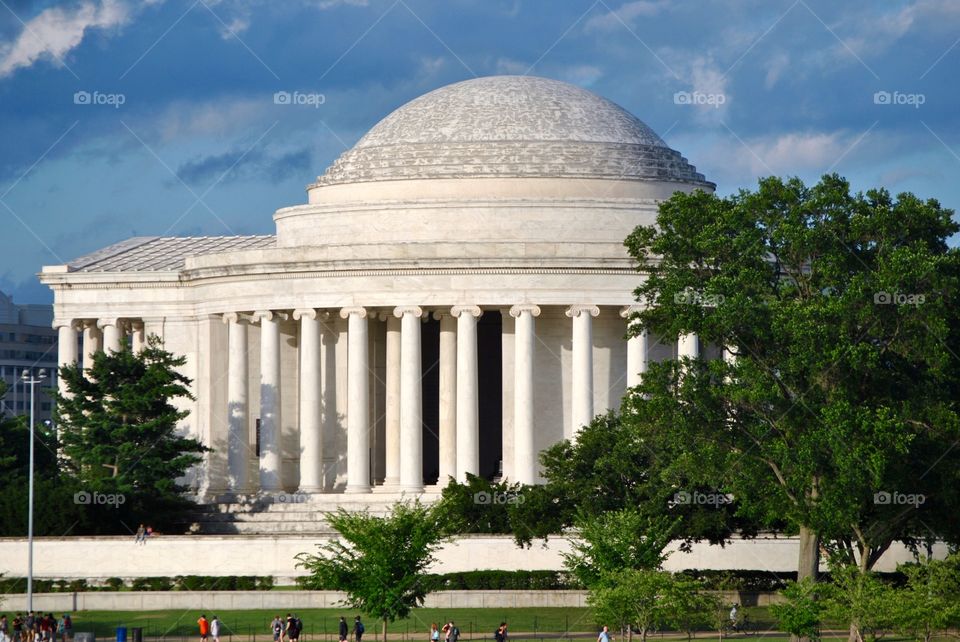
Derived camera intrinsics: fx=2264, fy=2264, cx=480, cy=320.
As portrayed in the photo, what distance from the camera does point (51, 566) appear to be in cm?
Result: 10225

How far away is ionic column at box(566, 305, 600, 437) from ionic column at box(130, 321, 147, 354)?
25.8 metres

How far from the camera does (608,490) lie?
9938 cm

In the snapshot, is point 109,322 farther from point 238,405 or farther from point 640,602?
point 640,602

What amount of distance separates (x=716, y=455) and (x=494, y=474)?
3596 centimetres

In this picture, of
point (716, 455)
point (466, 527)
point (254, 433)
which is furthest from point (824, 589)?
point (254, 433)

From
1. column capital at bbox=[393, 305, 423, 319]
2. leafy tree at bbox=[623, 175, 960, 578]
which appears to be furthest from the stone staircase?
leafy tree at bbox=[623, 175, 960, 578]

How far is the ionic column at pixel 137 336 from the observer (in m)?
126

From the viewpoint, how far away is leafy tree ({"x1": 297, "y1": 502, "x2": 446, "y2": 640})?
86188mm

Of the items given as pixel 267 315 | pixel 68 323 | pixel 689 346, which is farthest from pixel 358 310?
pixel 68 323

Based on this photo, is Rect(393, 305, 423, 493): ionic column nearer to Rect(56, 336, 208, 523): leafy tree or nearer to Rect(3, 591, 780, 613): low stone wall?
Rect(56, 336, 208, 523): leafy tree

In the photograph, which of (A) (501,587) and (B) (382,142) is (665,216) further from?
(B) (382,142)
